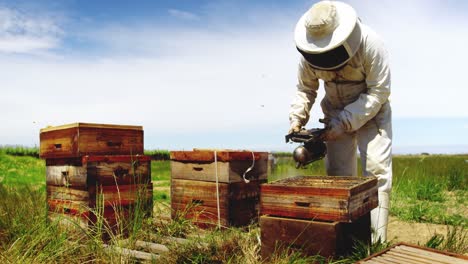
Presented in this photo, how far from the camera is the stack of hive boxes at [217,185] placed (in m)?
3.47

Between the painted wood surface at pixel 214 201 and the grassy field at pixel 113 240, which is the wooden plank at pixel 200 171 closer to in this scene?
the painted wood surface at pixel 214 201

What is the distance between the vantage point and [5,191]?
4.48 meters

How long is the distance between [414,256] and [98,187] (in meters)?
2.25

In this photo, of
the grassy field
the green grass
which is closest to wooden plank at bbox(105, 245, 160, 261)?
the grassy field

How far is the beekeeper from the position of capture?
3021 mm

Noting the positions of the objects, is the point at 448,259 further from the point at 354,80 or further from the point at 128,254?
the point at 128,254

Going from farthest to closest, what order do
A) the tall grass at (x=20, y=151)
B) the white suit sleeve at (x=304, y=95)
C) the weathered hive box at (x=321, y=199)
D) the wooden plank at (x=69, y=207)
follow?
the tall grass at (x=20, y=151), the white suit sleeve at (x=304, y=95), the wooden plank at (x=69, y=207), the weathered hive box at (x=321, y=199)

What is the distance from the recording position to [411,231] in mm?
4336

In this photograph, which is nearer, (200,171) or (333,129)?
(333,129)

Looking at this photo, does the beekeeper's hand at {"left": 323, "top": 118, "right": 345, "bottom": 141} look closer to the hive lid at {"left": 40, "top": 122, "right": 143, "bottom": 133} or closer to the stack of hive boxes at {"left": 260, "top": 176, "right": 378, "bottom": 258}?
the stack of hive boxes at {"left": 260, "top": 176, "right": 378, "bottom": 258}

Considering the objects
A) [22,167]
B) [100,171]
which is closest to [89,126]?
[100,171]

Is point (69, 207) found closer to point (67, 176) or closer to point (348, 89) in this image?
point (67, 176)

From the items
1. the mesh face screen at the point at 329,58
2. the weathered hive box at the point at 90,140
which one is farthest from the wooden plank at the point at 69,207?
the mesh face screen at the point at 329,58

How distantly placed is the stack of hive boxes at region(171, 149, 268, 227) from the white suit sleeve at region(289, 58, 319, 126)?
497 mm
